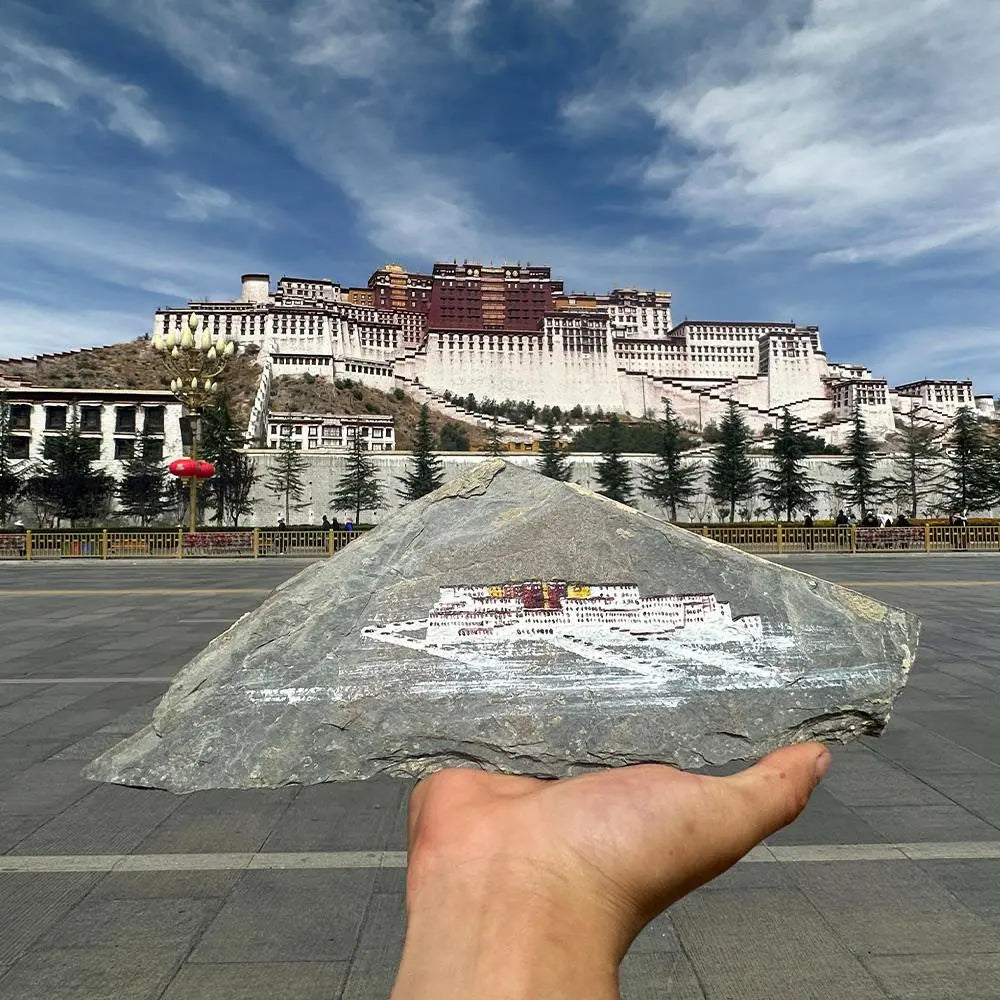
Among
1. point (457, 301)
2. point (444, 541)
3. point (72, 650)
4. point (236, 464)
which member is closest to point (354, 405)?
point (457, 301)

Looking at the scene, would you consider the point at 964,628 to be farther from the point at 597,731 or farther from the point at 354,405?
the point at 354,405

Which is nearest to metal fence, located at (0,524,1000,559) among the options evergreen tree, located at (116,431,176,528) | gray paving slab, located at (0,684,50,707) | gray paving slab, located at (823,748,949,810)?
evergreen tree, located at (116,431,176,528)

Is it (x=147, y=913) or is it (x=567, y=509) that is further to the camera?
(x=567, y=509)

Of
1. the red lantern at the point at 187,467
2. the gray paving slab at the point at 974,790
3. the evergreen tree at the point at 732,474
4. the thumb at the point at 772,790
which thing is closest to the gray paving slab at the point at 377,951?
the thumb at the point at 772,790

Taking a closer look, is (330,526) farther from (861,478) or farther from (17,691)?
(861,478)

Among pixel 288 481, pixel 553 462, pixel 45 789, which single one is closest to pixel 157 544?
pixel 288 481

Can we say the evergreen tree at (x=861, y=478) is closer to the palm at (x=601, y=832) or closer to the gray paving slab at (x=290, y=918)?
the gray paving slab at (x=290, y=918)
